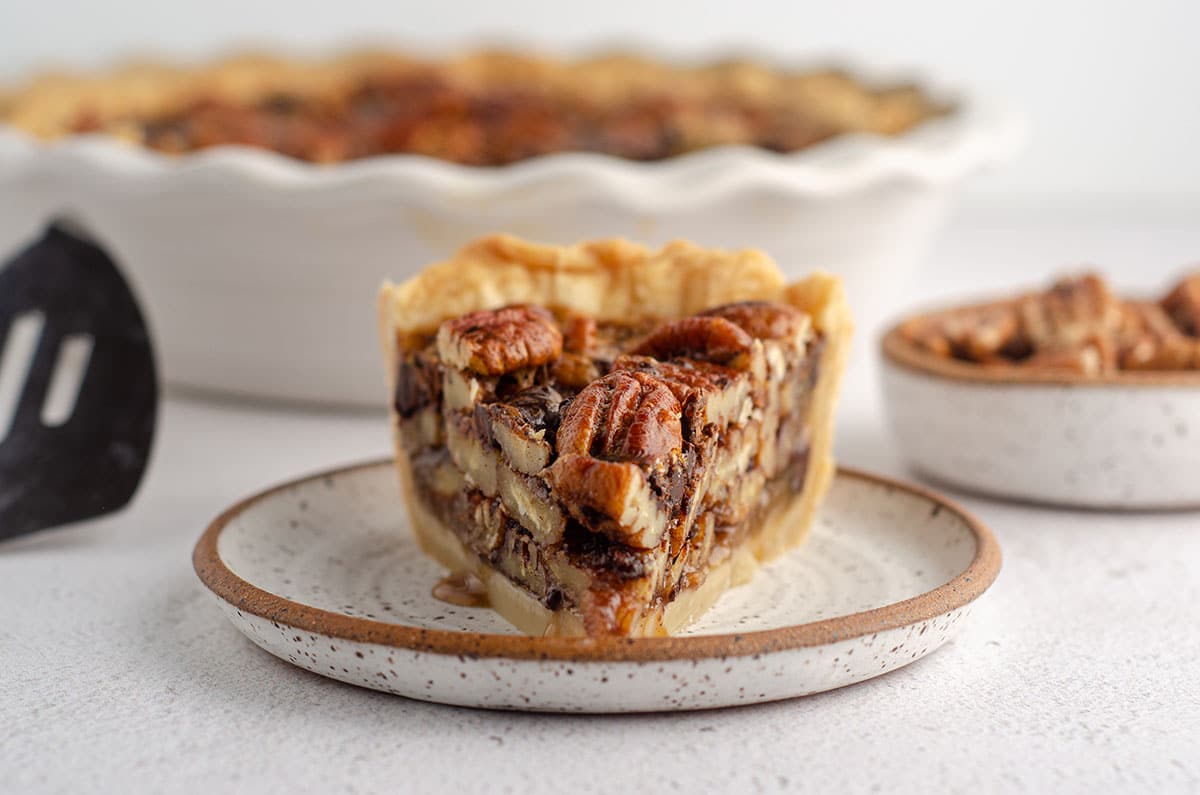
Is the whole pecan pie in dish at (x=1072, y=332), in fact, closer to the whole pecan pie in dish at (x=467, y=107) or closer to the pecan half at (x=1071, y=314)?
the pecan half at (x=1071, y=314)

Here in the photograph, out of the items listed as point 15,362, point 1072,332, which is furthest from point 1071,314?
point 15,362

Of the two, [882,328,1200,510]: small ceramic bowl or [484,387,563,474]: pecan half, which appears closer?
[484,387,563,474]: pecan half

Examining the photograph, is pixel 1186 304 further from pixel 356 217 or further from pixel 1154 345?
pixel 356 217

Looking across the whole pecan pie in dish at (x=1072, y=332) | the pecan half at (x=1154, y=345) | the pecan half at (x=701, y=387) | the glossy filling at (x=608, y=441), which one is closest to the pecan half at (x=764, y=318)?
the glossy filling at (x=608, y=441)

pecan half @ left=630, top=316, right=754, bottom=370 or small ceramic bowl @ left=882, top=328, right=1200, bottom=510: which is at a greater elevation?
pecan half @ left=630, top=316, right=754, bottom=370

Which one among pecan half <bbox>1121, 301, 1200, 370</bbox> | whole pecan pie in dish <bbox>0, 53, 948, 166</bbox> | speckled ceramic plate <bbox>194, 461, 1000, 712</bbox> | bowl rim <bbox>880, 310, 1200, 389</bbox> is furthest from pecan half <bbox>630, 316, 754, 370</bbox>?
whole pecan pie in dish <bbox>0, 53, 948, 166</bbox>

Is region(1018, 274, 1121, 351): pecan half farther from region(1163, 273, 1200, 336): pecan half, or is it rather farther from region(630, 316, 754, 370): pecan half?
region(630, 316, 754, 370): pecan half
